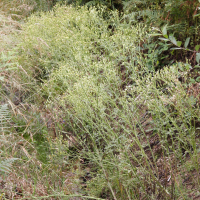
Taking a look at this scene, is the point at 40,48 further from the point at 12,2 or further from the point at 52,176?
the point at 12,2

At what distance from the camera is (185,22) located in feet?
7.95

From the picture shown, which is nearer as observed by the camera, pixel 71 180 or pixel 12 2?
pixel 71 180

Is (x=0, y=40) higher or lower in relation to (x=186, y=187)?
higher

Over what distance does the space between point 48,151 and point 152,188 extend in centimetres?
134

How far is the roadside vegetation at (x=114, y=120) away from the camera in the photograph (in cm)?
156

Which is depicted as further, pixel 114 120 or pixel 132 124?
pixel 132 124

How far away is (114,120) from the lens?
171 cm

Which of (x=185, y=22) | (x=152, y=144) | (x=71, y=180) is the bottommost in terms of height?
(x=71, y=180)

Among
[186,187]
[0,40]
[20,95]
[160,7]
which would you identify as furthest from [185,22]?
[0,40]

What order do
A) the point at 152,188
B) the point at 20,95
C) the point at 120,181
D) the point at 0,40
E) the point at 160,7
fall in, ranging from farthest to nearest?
the point at 0,40
the point at 20,95
the point at 160,7
the point at 120,181
the point at 152,188

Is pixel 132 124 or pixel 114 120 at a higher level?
pixel 114 120

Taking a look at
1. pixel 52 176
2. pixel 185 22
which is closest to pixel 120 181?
pixel 52 176

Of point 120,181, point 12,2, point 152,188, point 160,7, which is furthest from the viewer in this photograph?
point 12,2

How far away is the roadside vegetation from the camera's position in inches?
61.5
